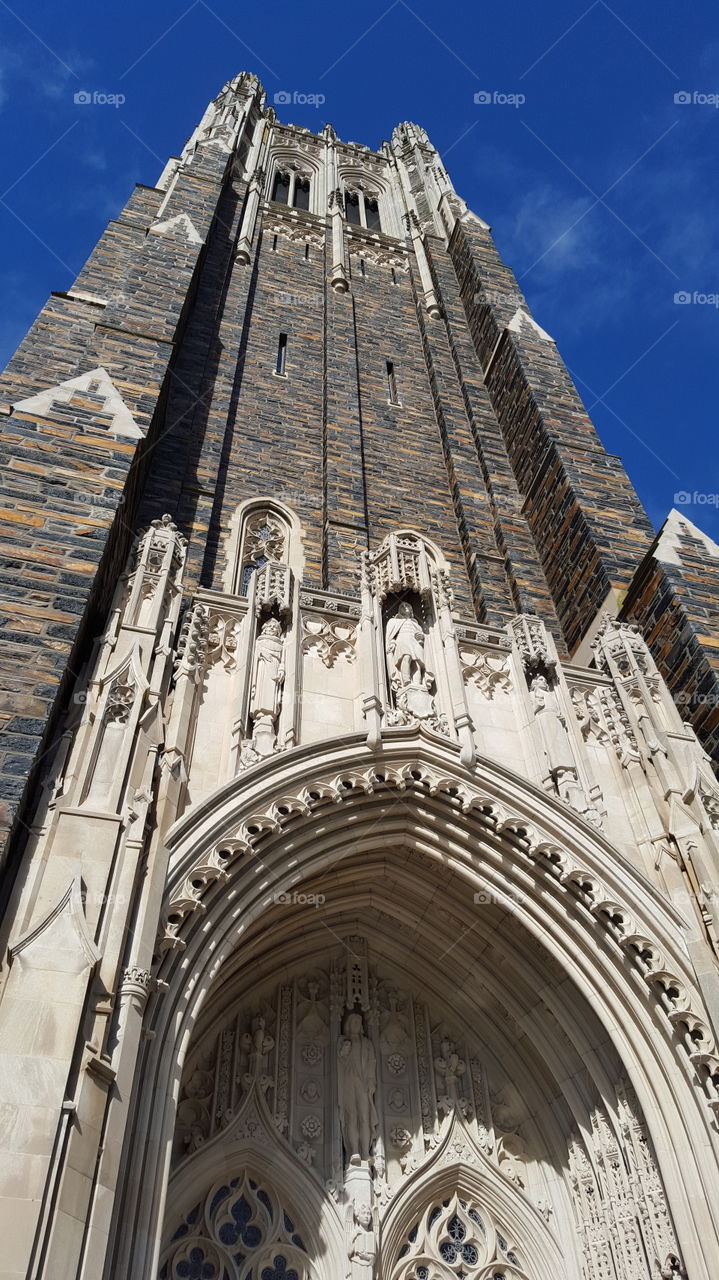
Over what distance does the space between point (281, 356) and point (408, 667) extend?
7.69 m

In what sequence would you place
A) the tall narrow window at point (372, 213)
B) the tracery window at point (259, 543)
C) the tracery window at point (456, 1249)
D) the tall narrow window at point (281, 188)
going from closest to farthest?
the tracery window at point (456, 1249) < the tracery window at point (259, 543) < the tall narrow window at point (281, 188) < the tall narrow window at point (372, 213)

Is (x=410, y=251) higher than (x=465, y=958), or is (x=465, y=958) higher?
(x=410, y=251)

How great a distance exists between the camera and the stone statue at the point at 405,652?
8008mm

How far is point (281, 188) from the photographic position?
20.4 metres

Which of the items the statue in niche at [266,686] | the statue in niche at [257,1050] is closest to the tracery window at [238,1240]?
the statue in niche at [257,1050]

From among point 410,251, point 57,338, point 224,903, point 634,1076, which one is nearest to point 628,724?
point 634,1076

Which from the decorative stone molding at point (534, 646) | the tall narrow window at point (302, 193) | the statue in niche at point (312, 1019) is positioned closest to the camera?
the statue in niche at point (312, 1019)

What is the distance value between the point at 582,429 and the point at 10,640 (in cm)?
820

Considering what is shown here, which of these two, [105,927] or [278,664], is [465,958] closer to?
[278,664]

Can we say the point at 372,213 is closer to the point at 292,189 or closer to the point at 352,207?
the point at 352,207

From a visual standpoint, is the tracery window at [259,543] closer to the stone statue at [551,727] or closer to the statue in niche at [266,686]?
the statue in niche at [266,686]

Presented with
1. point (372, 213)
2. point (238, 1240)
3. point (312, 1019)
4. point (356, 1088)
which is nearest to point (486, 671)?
point (312, 1019)

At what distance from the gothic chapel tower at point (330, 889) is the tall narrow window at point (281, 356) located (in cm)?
352

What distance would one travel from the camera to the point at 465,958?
7641mm
